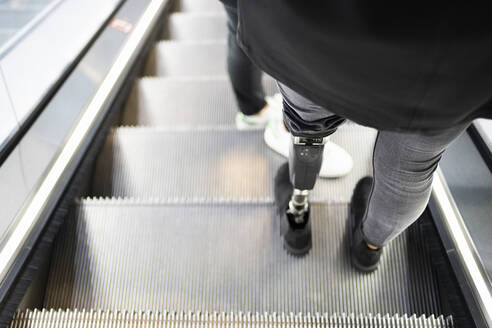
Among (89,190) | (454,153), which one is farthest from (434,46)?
(89,190)

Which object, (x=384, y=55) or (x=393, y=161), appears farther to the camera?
(x=393, y=161)

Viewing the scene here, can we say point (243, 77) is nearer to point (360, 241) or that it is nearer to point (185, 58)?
point (360, 241)

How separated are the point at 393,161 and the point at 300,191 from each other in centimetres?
44

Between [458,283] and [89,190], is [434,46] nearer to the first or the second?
[458,283]

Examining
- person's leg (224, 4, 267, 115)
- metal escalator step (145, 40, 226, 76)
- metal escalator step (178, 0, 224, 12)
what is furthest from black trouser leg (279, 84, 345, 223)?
metal escalator step (178, 0, 224, 12)

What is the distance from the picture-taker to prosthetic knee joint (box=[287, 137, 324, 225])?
1146 millimetres

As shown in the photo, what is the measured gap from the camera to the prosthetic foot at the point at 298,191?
1166 mm

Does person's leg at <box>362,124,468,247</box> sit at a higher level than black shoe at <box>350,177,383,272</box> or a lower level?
higher

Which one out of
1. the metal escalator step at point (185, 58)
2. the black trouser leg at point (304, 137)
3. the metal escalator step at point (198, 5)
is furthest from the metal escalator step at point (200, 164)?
the metal escalator step at point (198, 5)

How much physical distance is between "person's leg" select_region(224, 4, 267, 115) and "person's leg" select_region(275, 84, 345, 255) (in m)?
0.41

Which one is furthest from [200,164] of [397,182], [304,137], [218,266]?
[397,182]

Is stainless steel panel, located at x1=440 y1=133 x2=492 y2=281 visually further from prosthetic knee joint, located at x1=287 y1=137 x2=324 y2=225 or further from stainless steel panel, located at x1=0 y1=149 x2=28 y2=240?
stainless steel panel, located at x1=0 y1=149 x2=28 y2=240

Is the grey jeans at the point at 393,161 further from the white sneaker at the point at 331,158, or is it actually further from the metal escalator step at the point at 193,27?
the metal escalator step at the point at 193,27

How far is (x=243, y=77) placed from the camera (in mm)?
1753
